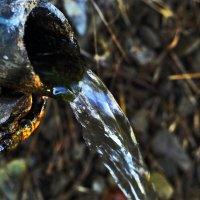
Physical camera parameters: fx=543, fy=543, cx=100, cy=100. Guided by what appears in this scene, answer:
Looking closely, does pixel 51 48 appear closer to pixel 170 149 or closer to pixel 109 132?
pixel 109 132

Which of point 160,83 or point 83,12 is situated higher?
point 83,12

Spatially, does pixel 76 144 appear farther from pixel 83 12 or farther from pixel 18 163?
pixel 83 12

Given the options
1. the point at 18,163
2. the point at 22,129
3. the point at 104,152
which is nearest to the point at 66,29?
the point at 22,129

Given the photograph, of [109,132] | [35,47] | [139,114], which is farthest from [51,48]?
[139,114]

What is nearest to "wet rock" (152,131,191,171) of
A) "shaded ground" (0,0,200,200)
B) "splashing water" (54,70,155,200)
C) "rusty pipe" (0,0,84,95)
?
"shaded ground" (0,0,200,200)

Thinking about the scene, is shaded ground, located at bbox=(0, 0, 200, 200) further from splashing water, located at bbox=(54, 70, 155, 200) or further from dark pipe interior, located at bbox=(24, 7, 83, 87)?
dark pipe interior, located at bbox=(24, 7, 83, 87)

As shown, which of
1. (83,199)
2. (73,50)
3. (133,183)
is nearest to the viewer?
(73,50)
